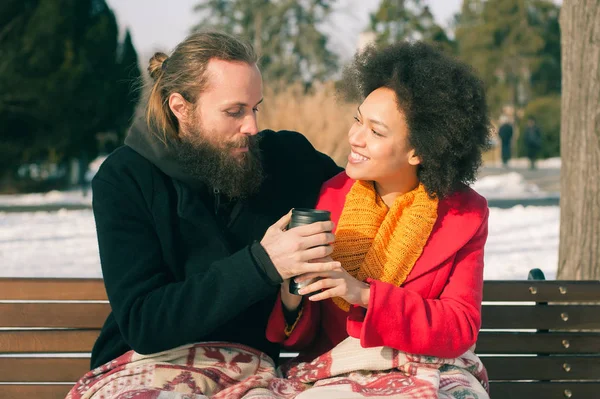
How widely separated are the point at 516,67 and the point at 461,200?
3615 cm

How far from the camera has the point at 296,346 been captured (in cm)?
299

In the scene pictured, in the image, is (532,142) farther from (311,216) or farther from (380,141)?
(311,216)

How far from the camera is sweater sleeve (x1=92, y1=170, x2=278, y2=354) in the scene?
2.54 metres

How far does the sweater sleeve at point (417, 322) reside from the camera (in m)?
2.58

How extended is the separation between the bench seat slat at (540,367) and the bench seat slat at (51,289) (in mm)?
1624

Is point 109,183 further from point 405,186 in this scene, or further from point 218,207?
point 405,186

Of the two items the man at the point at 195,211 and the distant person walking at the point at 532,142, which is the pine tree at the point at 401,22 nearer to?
the distant person walking at the point at 532,142

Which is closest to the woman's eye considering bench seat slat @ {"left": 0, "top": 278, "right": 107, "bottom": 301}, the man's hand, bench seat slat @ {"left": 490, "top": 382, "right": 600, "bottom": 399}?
the man's hand

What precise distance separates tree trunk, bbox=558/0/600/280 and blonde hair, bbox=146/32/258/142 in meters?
2.08

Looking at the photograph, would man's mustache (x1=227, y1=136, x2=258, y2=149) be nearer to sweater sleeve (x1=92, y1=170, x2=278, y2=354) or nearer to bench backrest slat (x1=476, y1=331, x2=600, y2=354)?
sweater sleeve (x1=92, y1=170, x2=278, y2=354)

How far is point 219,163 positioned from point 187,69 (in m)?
0.37

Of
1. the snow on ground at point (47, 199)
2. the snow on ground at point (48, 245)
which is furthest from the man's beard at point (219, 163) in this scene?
the snow on ground at point (47, 199)

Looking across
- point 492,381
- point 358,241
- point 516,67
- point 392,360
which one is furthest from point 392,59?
point 516,67

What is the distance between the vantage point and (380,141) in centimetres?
275
